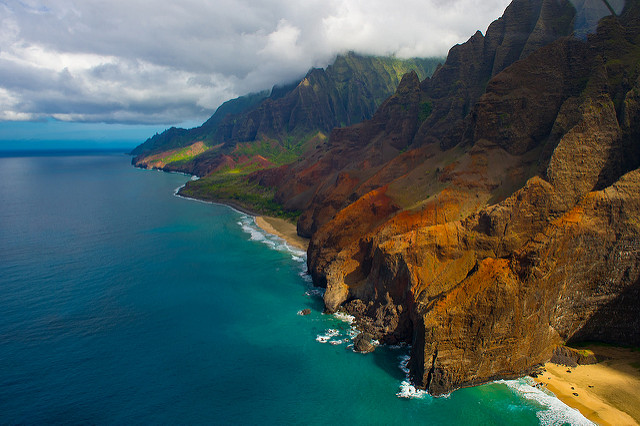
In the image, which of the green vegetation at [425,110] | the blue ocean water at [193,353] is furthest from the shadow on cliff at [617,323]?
the green vegetation at [425,110]

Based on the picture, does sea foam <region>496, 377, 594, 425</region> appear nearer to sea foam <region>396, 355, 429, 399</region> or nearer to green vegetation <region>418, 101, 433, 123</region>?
sea foam <region>396, 355, 429, 399</region>

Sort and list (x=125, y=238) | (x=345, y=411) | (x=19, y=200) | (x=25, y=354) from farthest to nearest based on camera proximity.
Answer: (x=19, y=200) → (x=125, y=238) → (x=25, y=354) → (x=345, y=411)

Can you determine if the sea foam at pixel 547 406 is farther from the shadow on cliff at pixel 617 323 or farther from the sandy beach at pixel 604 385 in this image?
the shadow on cliff at pixel 617 323

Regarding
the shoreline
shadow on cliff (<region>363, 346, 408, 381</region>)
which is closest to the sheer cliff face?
shadow on cliff (<region>363, 346, 408, 381</region>)

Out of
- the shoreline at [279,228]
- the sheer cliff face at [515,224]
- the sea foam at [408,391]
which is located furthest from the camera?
the shoreline at [279,228]

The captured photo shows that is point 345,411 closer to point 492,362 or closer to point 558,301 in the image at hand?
point 492,362

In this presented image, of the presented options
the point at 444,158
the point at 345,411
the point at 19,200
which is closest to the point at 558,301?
the point at 345,411
